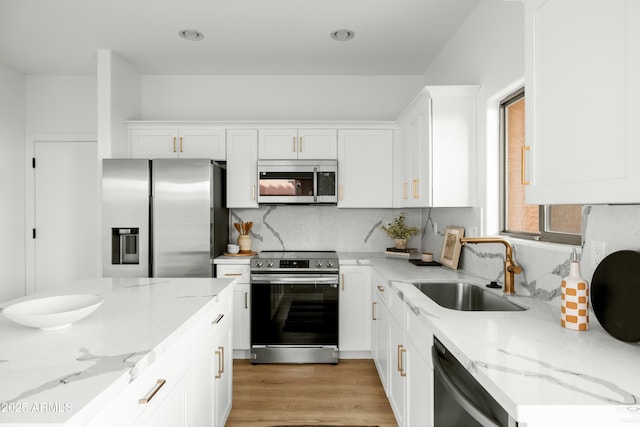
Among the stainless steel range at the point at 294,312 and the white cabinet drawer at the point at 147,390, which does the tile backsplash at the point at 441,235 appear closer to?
the stainless steel range at the point at 294,312

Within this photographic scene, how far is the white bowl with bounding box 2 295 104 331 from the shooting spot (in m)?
1.23

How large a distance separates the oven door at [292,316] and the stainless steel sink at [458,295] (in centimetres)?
109

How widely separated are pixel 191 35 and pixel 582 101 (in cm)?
288

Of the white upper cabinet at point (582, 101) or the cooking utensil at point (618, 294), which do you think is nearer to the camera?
the white upper cabinet at point (582, 101)

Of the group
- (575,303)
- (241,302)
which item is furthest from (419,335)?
(241,302)

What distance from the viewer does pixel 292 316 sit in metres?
3.27

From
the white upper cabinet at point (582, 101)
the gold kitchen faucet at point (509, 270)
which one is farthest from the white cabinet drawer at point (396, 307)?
the white upper cabinet at point (582, 101)

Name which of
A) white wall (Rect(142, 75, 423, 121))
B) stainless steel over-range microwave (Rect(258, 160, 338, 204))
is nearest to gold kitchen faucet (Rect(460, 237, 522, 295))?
stainless steel over-range microwave (Rect(258, 160, 338, 204))

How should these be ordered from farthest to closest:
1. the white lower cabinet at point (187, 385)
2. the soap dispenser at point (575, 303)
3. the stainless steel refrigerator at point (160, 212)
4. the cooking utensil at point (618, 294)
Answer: the stainless steel refrigerator at point (160, 212) < the soap dispenser at point (575, 303) < the cooking utensil at point (618, 294) < the white lower cabinet at point (187, 385)

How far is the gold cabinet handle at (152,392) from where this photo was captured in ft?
3.67

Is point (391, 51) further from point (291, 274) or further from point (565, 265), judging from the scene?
point (565, 265)

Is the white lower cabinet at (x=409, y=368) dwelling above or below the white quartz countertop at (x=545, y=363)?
below

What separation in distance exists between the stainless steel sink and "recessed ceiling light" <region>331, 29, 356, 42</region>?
2.02m

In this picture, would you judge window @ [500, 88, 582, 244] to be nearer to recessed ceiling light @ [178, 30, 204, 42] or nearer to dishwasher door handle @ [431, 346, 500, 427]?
dishwasher door handle @ [431, 346, 500, 427]
